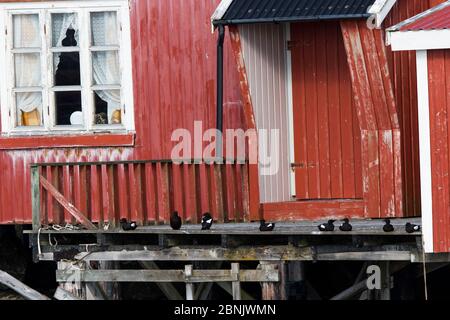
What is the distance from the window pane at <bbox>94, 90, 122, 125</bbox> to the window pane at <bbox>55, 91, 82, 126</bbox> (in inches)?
8.9

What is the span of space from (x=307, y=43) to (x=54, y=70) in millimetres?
3199

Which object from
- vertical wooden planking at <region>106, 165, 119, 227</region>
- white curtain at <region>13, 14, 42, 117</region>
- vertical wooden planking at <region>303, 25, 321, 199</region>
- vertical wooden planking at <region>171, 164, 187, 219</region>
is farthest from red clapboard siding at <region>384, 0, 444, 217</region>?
white curtain at <region>13, 14, 42, 117</region>

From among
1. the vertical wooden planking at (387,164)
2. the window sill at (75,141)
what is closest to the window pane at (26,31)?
the window sill at (75,141)

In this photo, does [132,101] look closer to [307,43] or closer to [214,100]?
[214,100]

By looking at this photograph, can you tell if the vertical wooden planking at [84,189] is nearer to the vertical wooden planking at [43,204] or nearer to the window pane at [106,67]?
the vertical wooden planking at [43,204]

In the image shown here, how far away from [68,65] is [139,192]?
2050 mm

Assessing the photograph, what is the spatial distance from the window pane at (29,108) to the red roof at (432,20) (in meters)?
5.39

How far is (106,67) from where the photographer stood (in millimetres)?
21344

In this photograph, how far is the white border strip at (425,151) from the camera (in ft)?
58.9

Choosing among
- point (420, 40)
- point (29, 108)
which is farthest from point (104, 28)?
point (420, 40)

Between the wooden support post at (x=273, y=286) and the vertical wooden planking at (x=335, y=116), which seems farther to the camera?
the vertical wooden planking at (x=335, y=116)

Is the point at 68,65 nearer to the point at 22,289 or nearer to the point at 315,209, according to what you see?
the point at 22,289

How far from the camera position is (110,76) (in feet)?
70.1
